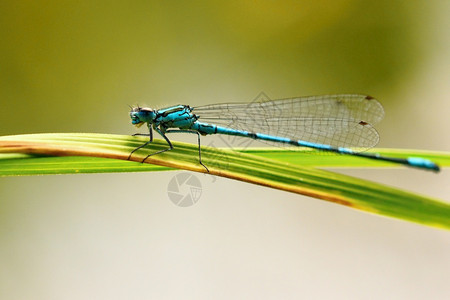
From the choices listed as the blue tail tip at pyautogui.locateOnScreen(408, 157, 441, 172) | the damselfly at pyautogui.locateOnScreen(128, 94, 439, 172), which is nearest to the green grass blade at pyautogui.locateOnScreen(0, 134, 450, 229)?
the blue tail tip at pyautogui.locateOnScreen(408, 157, 441, 172)

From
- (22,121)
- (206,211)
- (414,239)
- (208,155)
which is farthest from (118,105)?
(414,239)

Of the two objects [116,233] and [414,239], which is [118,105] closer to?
[116,233]

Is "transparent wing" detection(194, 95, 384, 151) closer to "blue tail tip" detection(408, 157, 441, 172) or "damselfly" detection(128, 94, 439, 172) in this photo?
"damselfly" detection(128, 94, 439, 172)

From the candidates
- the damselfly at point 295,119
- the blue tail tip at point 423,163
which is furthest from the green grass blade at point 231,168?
the damselfly at point 295,119

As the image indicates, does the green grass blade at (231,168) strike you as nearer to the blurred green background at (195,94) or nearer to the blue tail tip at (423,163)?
the blue tail tip at (423,163)

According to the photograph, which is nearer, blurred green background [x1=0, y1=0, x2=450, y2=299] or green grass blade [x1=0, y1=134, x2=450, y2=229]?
green grass blade [x1=0, y1=134, x2=450, y2=229]
